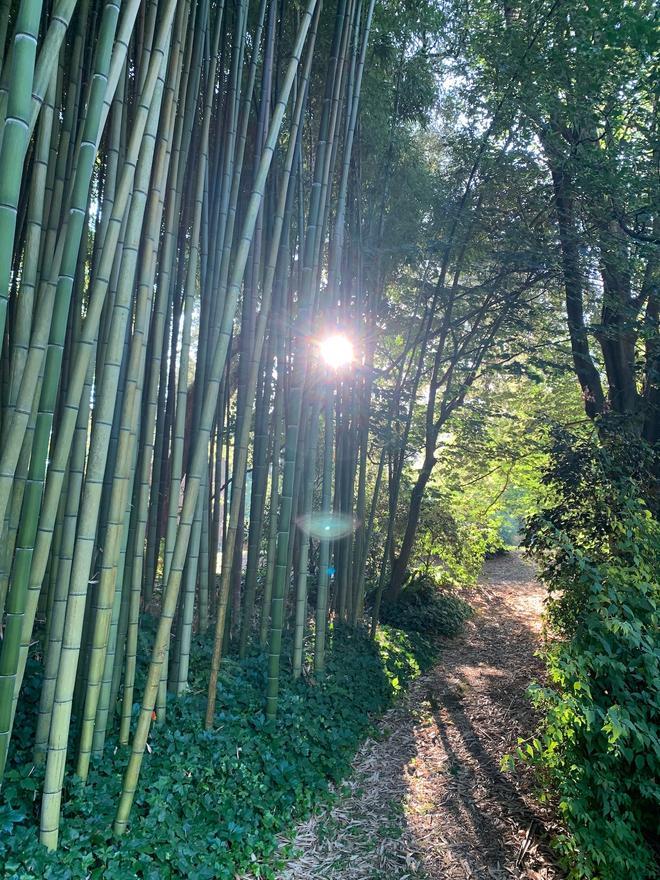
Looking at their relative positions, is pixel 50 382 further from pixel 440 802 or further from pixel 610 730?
pixel 440 802

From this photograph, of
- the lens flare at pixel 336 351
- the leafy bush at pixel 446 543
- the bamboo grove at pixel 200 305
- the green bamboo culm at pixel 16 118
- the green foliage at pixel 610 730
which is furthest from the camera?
the leafy bush at pixel 446 543

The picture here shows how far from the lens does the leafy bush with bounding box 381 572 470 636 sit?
477 cm

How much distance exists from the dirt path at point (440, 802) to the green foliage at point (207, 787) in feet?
0.43

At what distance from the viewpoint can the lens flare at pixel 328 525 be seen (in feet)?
9.71

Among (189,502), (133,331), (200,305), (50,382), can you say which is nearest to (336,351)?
(200,305)

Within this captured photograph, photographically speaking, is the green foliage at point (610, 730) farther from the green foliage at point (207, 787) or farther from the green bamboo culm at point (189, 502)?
the green bamboo culm at point (189, 502)

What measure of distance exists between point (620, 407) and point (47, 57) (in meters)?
4.33

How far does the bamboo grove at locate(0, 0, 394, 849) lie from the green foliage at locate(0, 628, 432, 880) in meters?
0.07

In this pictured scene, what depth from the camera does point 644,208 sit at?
335cm

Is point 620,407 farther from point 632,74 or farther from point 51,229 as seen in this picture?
point 51,229

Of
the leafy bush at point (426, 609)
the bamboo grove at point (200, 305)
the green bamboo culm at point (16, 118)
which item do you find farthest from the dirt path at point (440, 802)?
the green bamboo culm at point (16, 118)

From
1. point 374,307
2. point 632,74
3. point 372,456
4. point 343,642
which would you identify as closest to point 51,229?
point 374,307

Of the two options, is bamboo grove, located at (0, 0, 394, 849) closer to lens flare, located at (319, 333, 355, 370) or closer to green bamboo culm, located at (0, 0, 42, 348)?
green bamboo culm, located at (0, 0, 42, 348)

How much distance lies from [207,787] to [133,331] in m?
1.52
